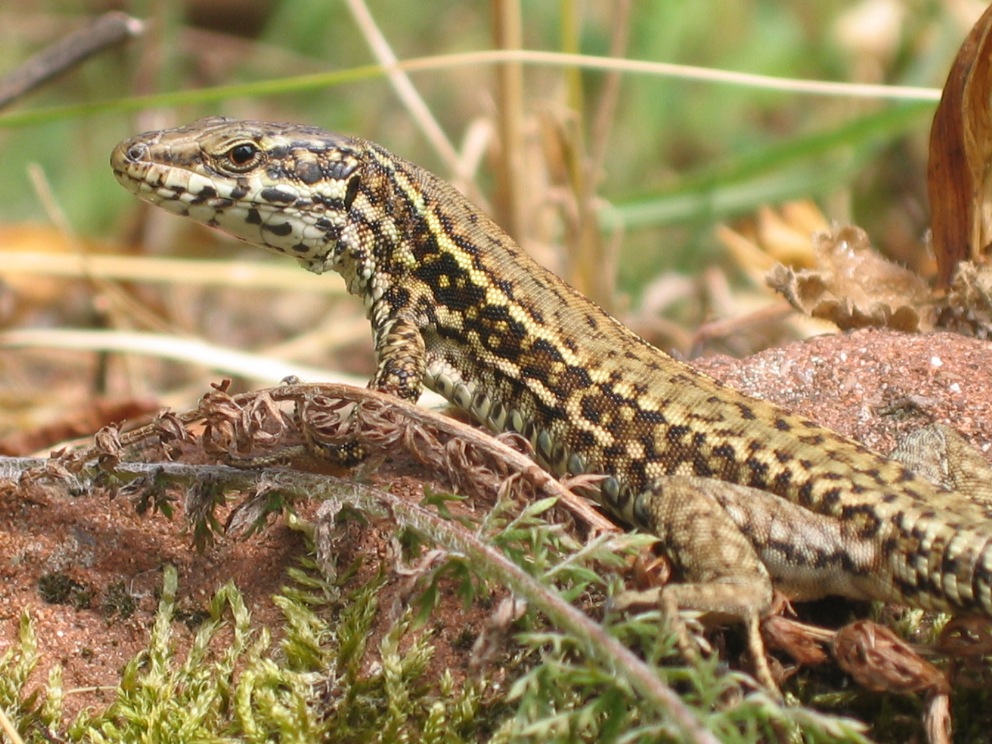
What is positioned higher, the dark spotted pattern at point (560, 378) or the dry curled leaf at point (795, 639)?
the dark spotted pattern at point (560, 378)

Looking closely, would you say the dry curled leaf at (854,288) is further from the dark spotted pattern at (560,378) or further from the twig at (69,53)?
the twig at (69,53)

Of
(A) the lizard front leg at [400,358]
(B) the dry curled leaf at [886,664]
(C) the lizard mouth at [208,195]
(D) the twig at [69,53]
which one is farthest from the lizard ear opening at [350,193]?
(B) the dry curled leaf at [886,664]

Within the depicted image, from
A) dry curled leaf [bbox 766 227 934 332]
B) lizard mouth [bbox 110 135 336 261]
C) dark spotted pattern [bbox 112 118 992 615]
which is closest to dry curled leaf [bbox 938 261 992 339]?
dry curled leaf [bbox 766 227 934 332]

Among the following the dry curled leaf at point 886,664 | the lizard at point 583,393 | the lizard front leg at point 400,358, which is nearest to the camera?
the dry curled leaf at point 886,664

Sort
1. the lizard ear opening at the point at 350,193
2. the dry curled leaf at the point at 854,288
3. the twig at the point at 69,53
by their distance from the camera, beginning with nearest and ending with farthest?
the dry curled leaf at the point at 854,288 → the lizard ear opening at the point at 350,193 → the twig at the point at 69,53

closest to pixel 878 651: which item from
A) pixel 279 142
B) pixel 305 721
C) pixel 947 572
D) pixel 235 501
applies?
pixel 947 572

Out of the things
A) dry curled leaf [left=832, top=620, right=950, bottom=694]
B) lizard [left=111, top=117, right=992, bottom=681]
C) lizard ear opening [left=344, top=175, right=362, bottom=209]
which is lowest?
dry curled leaf [left=832, top=620, right=950, bottom=694]

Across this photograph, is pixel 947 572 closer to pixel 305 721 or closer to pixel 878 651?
pixel 878 651

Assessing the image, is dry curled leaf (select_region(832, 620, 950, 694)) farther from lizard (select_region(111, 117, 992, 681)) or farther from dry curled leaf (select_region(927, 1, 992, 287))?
dry curled leaf (select_region(927, 1, 992, 287))
